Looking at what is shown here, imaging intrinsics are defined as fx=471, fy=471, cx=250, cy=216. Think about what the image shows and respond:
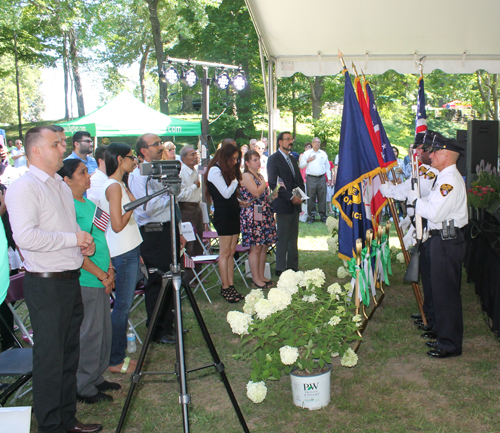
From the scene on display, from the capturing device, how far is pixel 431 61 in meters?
7.23

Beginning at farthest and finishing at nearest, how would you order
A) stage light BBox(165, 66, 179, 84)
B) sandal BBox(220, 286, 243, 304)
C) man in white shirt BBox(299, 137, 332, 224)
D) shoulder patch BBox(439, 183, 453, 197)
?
1. man in white shirt BBox(299, 137, 332, 224)
2. stage light BBox(165, 66, 179, 84)
3. sandal BBox(220, 286, 243, 304)
4. shoulder patch BBox(439, 183, 453, 197)

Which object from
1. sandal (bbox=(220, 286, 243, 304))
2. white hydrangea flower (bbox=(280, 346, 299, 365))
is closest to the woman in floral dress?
sandal (bbox=(220, 286, 243, 304))

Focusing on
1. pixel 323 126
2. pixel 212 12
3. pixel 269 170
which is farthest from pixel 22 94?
pixel 269 170

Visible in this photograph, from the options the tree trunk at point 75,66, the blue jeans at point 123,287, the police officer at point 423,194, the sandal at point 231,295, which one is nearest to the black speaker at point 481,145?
the police officer at point 423,194

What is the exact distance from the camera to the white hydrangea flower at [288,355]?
113 inches

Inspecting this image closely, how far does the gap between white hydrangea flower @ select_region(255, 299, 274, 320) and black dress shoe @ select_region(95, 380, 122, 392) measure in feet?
4.33

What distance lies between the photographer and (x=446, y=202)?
12.2ft

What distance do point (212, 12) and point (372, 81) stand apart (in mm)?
8781

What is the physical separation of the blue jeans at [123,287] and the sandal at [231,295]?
6.42ft

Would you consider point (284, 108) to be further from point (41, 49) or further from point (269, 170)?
point (269, 170)

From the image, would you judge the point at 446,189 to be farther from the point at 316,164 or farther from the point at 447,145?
the point at 316,164

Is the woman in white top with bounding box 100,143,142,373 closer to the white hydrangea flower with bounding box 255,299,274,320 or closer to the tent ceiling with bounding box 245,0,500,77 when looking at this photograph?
the white hydrangea flower with bounding box 255,299,274,320

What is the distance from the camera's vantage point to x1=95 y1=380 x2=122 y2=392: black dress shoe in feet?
11.5

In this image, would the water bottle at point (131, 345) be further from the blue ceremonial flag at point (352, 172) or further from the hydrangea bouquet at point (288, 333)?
the blue ceremonial flag at point (352, 172)
